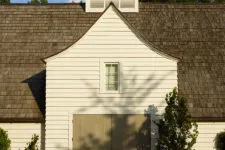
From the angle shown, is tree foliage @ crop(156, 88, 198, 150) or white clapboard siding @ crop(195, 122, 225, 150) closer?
tree foliage @ crop(156, 88, 198, 150)

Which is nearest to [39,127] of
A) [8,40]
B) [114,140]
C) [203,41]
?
[114,140]

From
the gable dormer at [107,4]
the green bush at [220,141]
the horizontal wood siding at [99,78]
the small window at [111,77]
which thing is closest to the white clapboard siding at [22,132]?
the horizontal wood siding at [99,78]

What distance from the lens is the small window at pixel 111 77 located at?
561 inches

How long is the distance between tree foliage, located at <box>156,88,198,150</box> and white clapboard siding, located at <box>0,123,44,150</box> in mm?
4773

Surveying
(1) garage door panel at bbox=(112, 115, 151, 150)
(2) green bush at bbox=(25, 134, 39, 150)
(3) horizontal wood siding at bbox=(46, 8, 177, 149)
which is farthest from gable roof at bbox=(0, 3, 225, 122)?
(1) garage door panel at bbox=(112, 115, 151, 150)

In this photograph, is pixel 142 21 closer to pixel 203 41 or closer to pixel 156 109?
pixel 203 41

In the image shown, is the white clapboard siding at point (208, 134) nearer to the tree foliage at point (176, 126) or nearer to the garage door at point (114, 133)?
the tree foliage at point (176, 126)

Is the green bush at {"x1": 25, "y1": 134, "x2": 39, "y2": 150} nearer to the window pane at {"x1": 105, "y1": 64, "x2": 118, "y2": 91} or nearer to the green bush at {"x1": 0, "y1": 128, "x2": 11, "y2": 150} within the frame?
the green bush at {"x1": 0, "y1": 128, "x2": 11, "y2": 150}

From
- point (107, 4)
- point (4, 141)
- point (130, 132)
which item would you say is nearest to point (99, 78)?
point (130, 132)

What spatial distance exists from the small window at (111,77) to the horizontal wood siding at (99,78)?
0.25m

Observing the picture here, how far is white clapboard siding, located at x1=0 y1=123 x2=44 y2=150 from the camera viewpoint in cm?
1488

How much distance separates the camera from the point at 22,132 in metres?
14.9

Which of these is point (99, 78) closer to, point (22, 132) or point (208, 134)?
point (22, 132)

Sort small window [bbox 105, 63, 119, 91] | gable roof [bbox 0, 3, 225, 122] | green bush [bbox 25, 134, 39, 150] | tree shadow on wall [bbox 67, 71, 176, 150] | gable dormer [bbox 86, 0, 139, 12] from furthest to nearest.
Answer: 1. gable dormer [bbox 86, 0, 139, 12]
2. gable roof [bbox 0, 3, 225, 122]
3. small window [bbox 105, 63, 119, 91]
4. tree shadow on wall [bbox 67, 71, 176, 150]
5. green bush [bbox 25, 134, 39, 150]
